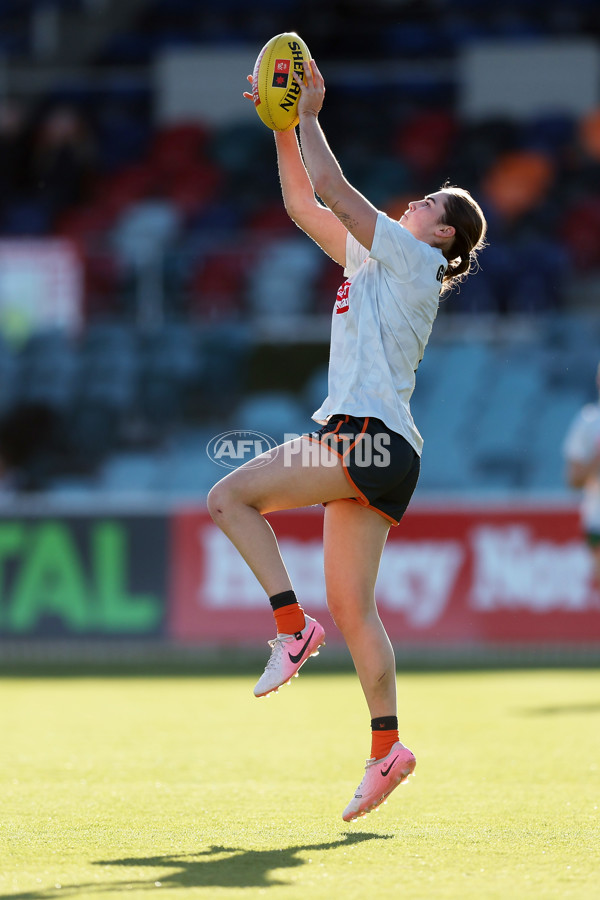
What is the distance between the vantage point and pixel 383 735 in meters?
4.34

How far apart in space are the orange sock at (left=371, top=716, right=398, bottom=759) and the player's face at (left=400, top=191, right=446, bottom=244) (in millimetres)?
1579

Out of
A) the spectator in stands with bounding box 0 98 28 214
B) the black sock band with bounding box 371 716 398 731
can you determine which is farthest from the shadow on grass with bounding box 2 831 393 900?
the spectator in stands with bounding box 0 98 28 214

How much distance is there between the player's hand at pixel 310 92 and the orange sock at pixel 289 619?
5.22ft

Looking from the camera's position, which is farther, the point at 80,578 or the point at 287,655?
the point at 80,578

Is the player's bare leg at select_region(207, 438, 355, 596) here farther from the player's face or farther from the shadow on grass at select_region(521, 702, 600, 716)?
the shadow on grass at select_region(521, 702, 600, 716)

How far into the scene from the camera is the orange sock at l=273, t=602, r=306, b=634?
167 inches

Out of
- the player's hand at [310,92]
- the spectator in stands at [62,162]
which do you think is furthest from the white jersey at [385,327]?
the spectator in stands at [62,162]

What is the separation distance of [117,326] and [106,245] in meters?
0.87

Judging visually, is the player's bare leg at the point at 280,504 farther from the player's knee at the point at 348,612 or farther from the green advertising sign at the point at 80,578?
the green advertising sign at the point at 80,578

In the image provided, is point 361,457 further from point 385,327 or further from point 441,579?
point 441,579

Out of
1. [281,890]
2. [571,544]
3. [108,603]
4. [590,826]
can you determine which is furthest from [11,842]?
[571,544]

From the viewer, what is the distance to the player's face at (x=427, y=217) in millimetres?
4375

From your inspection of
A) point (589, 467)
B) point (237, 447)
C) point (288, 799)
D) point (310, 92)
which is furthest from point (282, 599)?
point (589, 467)

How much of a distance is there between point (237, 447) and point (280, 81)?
4477 mm
